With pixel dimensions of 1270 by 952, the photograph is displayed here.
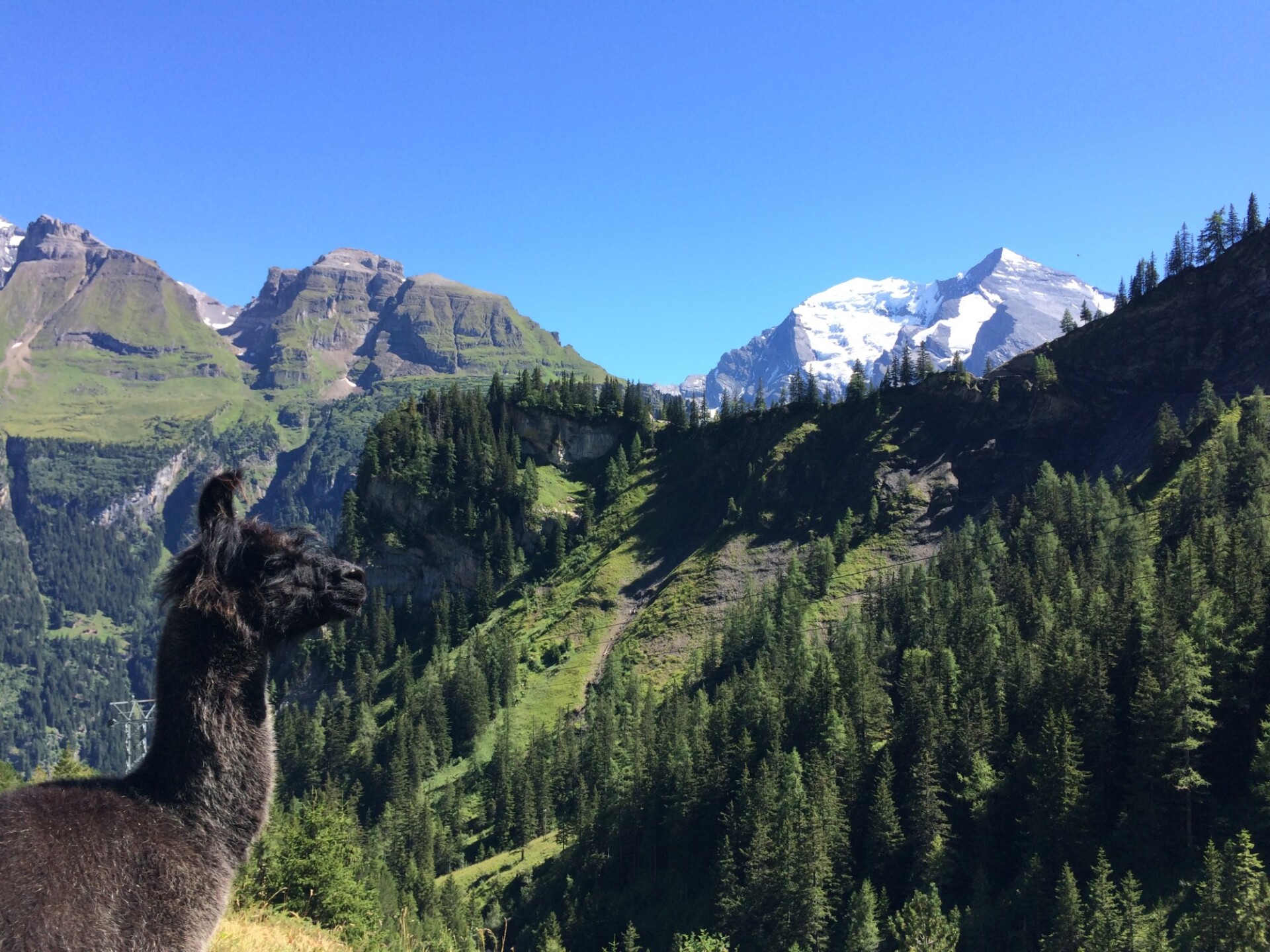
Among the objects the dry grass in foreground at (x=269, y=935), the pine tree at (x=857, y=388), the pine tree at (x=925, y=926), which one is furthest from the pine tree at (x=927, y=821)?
the pine tree at (x=857, y=388)

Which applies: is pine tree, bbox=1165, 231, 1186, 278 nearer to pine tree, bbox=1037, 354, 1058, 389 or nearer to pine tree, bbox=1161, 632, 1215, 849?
pine tree, bbox=1037, 354, 1058, 389

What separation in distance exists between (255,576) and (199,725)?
146 cm

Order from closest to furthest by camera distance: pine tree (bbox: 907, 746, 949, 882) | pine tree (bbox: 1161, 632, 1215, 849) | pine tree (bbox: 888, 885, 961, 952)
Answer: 1. pine tree (bbox: 888, 885, 961, 952)
2. pine tree (bbox: 1161, 632, 1215, 849)
3. pine tree (bbox: 907, 746, 949, 882)

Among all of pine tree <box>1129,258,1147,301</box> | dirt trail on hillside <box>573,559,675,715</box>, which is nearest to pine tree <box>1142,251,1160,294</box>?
pine tree <box>1129,258,1147,301</box>

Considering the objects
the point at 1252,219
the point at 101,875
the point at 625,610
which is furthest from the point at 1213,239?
the point at 101,875

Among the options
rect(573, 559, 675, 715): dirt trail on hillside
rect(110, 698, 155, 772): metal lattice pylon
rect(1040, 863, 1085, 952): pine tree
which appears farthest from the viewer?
rect(573, 559, 675, 715): dirt trail on hillside

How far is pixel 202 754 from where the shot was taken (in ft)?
26.6

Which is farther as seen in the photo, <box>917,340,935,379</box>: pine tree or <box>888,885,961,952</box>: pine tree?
<box>917,340,935,379</box>: pine tree

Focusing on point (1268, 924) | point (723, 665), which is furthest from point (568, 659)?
point (1268, 924)

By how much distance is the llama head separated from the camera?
809 centimetres

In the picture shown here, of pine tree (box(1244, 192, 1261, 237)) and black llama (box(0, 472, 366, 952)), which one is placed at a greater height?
pine tree (box(1244, 192, 1261, 237))

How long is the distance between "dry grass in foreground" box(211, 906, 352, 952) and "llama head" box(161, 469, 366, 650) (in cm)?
663

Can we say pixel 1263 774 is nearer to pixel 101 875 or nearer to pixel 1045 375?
pixel 101 875

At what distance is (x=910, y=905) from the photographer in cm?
5831
